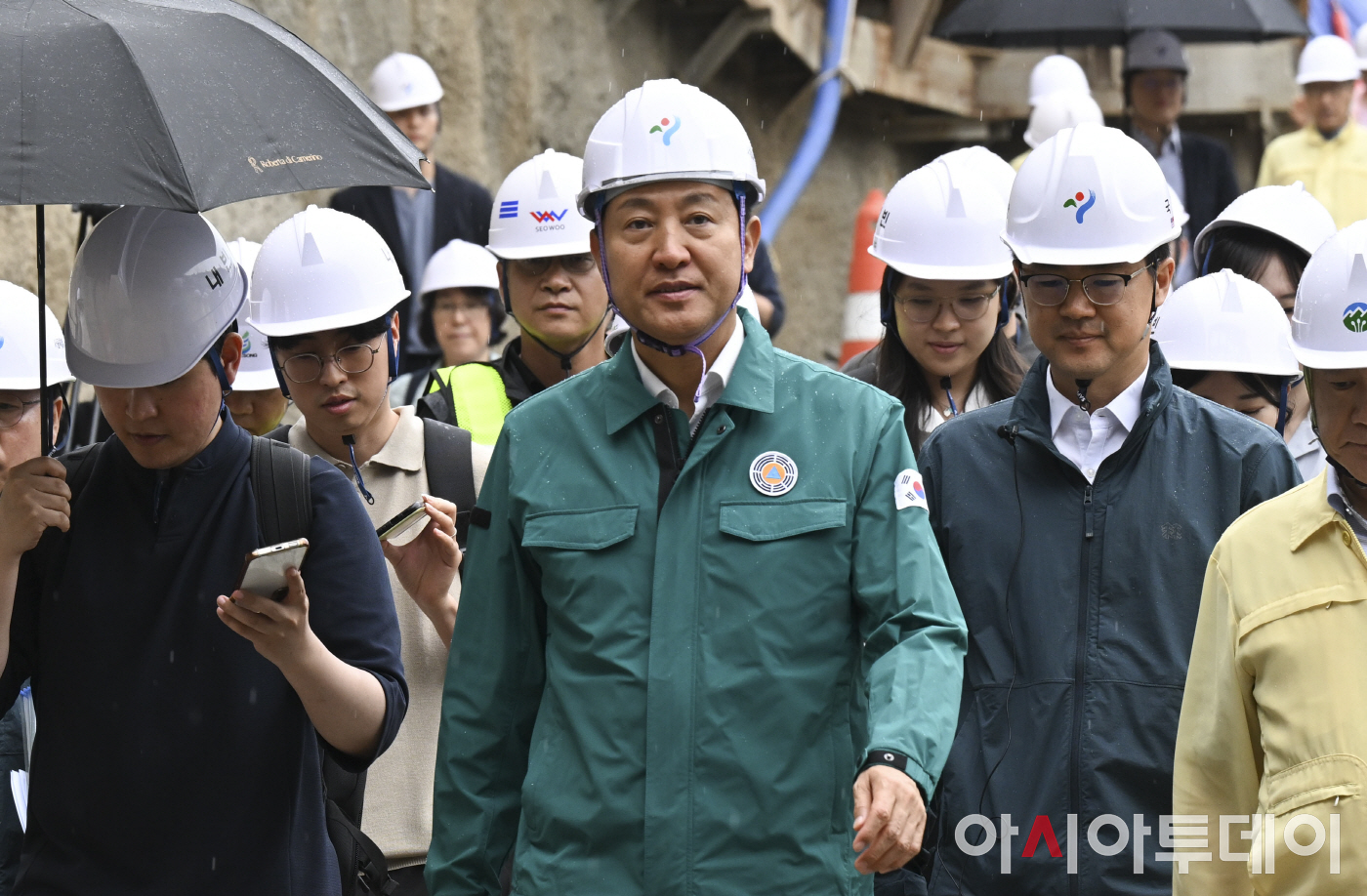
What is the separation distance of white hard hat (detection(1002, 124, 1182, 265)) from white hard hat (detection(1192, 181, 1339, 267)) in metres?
1.92

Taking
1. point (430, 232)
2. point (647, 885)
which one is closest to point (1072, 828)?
point (647, 885)

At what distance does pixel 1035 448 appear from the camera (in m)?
4.43

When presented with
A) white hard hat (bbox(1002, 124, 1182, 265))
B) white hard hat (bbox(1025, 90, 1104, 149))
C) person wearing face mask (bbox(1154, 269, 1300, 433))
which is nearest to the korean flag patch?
white hard hat (bbox(1002, 124, 1182, 265))

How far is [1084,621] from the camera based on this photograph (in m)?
4.23

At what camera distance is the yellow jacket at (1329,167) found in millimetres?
11625

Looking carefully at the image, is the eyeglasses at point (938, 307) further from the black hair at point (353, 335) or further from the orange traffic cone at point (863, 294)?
the orange traffic cone at point (863, 294)

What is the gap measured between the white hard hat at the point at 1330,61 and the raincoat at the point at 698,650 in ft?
31.1

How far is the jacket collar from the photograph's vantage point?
11.7ft

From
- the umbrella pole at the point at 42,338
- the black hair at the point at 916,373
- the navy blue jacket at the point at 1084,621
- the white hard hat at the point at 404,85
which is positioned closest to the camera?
the umbrella pole at the point at 42,338

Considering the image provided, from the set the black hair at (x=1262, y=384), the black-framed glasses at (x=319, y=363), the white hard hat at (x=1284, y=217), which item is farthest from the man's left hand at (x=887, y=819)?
the white hard hat at (x=1284, y=217)

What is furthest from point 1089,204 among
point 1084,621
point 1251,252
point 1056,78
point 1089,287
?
point 1056,78

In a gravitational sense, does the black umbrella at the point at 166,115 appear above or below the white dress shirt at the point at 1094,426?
above

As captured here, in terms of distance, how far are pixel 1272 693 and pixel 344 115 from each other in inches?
81.8

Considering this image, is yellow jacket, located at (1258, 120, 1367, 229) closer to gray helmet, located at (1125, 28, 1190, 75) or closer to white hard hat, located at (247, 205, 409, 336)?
gray helmet, located at (1125, 28, 1190, 75)
